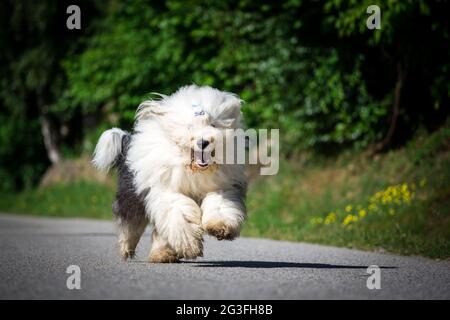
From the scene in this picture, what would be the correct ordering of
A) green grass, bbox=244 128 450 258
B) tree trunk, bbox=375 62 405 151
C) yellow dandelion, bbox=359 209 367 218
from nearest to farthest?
green grass, bbox=244 128 450 258 < yellow dandelion, bbox=359 209 367 218 < tree trunk, bbox=375 62 405 151

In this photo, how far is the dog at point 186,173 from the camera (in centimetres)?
751

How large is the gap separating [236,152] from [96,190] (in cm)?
1476

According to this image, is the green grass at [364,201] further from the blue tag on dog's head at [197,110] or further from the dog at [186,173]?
the blue tag on dog's head at [197,110]


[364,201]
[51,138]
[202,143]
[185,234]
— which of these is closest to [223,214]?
[185,234]

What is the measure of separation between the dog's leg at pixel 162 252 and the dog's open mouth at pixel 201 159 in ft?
3.10

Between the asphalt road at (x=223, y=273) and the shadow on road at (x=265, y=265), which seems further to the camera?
the shadow on road at (x=265, y=265)

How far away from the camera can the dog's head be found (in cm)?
764

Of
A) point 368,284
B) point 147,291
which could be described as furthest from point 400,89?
point 147,291

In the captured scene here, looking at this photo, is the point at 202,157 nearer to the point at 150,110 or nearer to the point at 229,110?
the point at 229,110

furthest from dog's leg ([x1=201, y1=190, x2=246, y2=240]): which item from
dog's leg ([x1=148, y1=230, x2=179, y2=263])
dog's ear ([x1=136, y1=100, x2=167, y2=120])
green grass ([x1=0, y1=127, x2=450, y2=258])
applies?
green grass ([x1=0, y1=127, x2=450, y2=258])

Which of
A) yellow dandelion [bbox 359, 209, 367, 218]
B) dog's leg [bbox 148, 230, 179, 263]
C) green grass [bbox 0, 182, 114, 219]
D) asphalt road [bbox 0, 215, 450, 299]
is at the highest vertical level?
green grass [bbox 0, 182, 114, 219]

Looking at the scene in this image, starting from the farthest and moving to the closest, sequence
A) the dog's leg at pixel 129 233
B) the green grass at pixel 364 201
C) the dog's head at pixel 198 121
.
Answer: the green grass at pixel 364 201, the dog's leg at pixel 129 233, the dog's head at pixel 198 121

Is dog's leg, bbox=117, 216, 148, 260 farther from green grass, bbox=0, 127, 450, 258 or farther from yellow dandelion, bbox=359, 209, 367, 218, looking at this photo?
yellow dandelion, bbox=359, 209, 367, 218

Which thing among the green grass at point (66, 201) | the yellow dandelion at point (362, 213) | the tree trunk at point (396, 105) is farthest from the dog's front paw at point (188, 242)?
the green grass at point (66, 201)
